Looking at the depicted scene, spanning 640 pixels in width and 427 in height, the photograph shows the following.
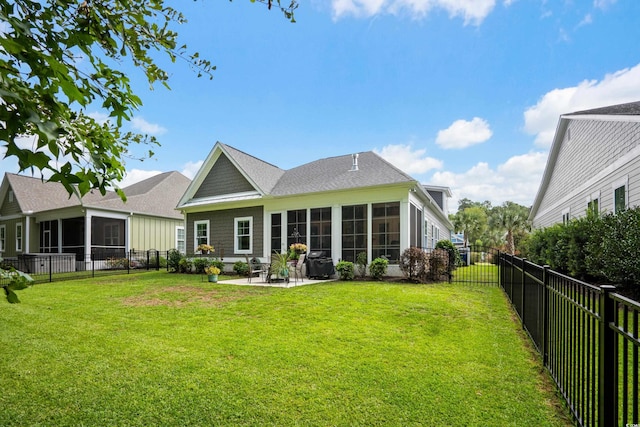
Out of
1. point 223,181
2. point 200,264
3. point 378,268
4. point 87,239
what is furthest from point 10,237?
point 378,268

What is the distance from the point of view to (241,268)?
14.2 metres

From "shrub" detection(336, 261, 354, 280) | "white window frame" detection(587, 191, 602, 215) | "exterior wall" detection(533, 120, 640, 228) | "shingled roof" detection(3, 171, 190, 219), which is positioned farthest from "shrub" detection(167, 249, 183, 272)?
"white window frame" detection(587, 191, 602, 215)

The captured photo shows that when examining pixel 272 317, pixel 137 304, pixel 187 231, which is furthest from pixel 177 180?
pixel 272 317

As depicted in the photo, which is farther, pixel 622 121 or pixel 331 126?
pixel 331 126

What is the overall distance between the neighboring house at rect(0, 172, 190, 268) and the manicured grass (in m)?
13.3

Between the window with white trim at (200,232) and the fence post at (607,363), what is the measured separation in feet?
54.6

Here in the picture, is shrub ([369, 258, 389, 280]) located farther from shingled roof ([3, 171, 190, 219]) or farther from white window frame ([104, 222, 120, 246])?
white window frame ([104, 222, 120, 246])

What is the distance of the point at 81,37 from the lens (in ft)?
6.03

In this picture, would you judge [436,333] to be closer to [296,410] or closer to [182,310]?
[296,410]

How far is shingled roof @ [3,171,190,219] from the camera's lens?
66.6 feet

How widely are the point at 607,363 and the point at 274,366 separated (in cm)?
321

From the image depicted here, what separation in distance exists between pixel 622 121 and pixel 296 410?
12.0 meters

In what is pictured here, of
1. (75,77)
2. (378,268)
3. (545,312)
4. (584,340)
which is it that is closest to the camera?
(75,77)

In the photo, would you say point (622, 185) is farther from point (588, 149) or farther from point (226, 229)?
point (226, 229)
